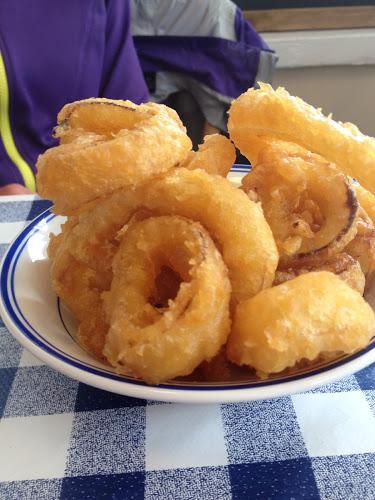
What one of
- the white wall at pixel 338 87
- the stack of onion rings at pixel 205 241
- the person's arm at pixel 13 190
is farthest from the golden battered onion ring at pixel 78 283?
Answer: the white wall at pixel 338 87

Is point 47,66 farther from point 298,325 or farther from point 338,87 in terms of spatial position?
point 338,87

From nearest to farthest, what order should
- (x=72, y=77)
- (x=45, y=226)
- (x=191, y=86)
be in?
1. (x=45, y=226)
2. (x=72, y=77)
3. (x=191, y=86)

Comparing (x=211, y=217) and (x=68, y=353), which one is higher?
(x=211, y=217)

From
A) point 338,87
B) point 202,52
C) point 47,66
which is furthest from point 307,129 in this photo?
point 338,87

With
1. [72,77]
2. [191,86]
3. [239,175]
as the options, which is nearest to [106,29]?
[72,77]

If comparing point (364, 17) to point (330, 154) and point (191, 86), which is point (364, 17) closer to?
point (191, 86)

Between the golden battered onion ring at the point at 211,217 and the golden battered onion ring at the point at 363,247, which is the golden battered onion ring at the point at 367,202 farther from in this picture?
the golden battered onion ring at the point at 211,217

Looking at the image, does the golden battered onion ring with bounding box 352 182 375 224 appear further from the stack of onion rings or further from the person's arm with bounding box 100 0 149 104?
the person's arm with bounding box 100 0 149 104
